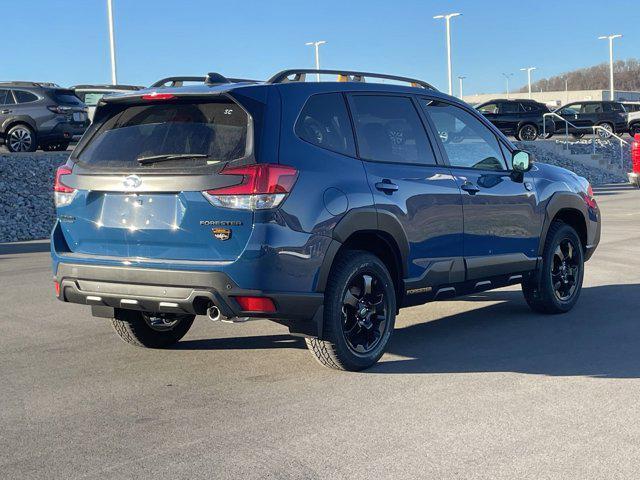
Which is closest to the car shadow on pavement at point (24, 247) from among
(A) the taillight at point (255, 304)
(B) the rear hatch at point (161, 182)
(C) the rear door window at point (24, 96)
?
(C) the rear door window at point (24, 96)

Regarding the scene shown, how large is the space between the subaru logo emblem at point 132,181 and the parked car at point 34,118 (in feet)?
62.5

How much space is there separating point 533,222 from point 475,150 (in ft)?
2.87

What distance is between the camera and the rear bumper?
565 centimetres

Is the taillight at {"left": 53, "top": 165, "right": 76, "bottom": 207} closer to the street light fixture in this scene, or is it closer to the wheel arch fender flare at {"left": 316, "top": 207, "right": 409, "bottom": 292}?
the wheel arch fender flare at {"left": 316, "top": 207, "right": 409, "bottom": 292}

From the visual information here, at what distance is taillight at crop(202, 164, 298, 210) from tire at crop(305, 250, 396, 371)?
735mm

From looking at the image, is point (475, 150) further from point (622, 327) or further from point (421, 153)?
point (622, 327)

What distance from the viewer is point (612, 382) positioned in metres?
6.01

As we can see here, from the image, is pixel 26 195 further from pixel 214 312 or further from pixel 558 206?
pixel 214 312

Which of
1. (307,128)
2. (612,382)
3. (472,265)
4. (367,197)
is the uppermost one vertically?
(307,128)

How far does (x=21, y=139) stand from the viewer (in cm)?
2397

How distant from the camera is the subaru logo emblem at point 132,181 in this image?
587 cm

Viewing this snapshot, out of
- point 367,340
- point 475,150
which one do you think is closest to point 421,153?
point 475,150

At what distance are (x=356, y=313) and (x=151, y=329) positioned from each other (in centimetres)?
167

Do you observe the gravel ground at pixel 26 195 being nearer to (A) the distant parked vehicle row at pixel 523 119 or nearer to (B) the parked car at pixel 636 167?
(B) the parked car at pixel 636 167
